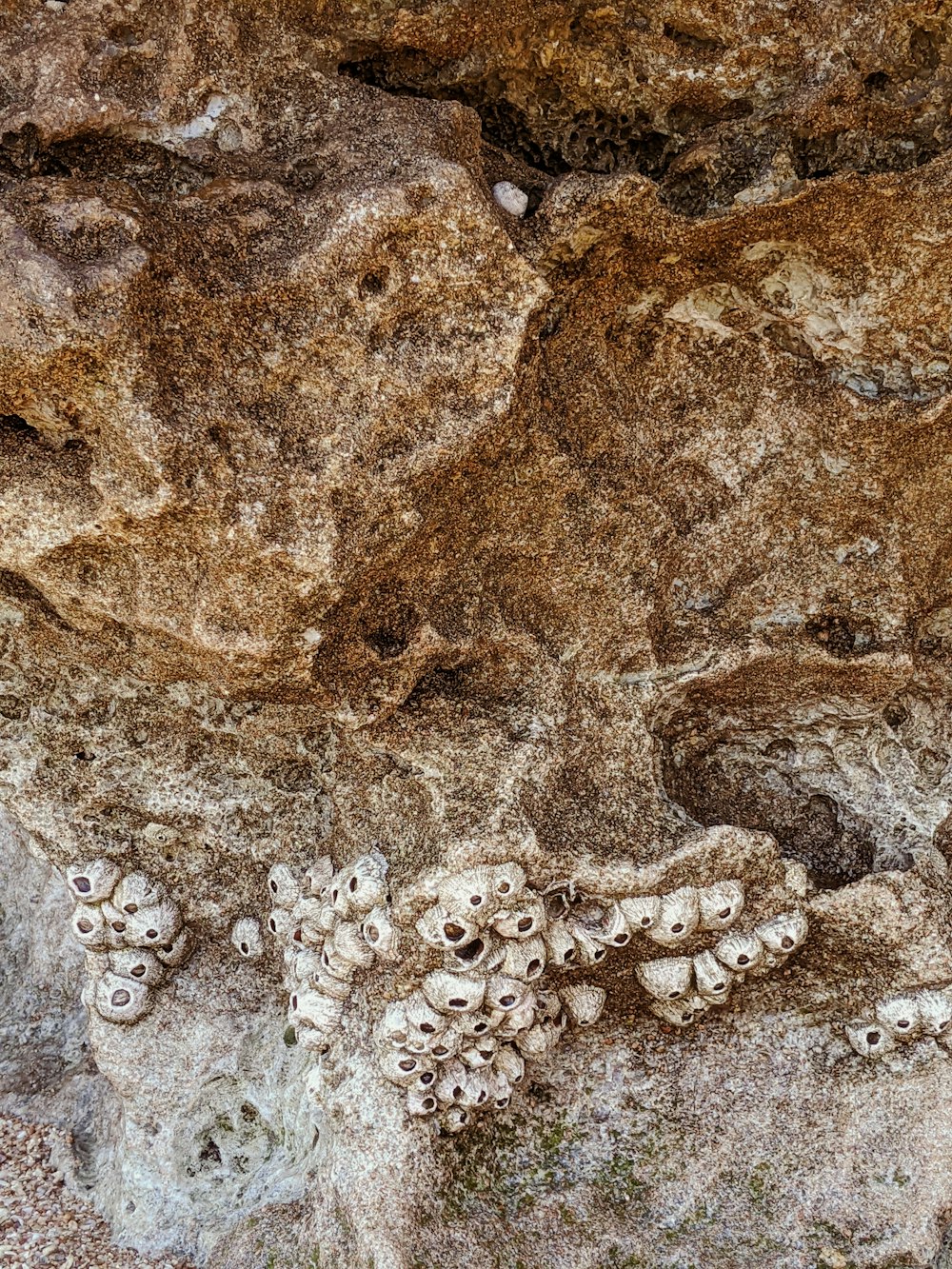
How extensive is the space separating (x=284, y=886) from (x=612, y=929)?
0.82m

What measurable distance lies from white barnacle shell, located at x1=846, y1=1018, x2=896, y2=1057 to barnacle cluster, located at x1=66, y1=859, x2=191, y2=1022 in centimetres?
167

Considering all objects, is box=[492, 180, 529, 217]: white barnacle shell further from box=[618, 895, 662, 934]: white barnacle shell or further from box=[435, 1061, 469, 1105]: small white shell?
box=[435, 1061, 469, 1105]: small white shell

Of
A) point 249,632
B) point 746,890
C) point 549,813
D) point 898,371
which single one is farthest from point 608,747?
point 898,371

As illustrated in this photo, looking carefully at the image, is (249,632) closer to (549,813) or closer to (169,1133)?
(549,813)

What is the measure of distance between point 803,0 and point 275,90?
1.11 metres

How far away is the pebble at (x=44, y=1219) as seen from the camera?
8.89ft

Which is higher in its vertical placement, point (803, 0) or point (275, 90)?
point (803, 0)

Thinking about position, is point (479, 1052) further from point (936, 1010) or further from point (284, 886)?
point (936, 1010)

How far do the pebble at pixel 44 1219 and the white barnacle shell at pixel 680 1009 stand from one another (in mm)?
1284

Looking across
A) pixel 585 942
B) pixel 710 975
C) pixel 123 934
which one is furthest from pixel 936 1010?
pixel 123 934

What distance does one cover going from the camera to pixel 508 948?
250cm

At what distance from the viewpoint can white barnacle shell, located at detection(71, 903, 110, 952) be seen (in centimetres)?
277

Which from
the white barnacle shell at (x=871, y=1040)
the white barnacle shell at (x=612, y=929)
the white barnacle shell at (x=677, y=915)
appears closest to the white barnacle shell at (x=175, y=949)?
the white barnacle shell at (x=612, y=929)

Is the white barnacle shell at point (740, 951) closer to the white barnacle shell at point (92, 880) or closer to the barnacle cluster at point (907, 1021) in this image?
the barnacle cluster at point (907, 1021)
